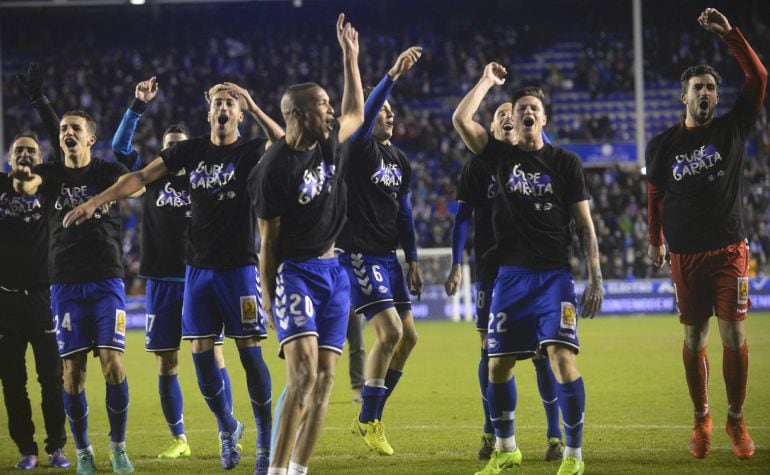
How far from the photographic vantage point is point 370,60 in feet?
122

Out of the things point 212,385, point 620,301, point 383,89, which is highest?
point 383,89

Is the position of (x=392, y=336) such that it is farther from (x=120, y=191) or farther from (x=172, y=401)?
(x=120, y=191)

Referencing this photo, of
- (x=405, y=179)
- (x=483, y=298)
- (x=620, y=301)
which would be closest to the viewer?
(x=483, y=298)

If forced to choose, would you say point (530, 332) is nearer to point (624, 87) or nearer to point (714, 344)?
point (714, 344)

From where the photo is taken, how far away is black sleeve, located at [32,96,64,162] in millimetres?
8359

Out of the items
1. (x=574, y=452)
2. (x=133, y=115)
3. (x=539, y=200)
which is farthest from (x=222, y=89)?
(x=574, y=452)

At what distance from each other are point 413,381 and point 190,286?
270 inches

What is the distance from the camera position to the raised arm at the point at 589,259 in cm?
676

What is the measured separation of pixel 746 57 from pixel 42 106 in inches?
224

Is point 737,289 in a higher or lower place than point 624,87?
lower

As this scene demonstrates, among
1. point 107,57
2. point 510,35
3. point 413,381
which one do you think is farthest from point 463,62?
point 413,381

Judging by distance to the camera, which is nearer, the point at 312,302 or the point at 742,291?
the point at 312,302

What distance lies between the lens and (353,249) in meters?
8.46

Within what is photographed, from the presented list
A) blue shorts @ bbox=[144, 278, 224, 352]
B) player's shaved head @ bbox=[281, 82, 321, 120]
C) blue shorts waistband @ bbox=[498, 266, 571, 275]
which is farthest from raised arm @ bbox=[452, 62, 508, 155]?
blue shorts @ bbox=[144, 278, 224, 352]
